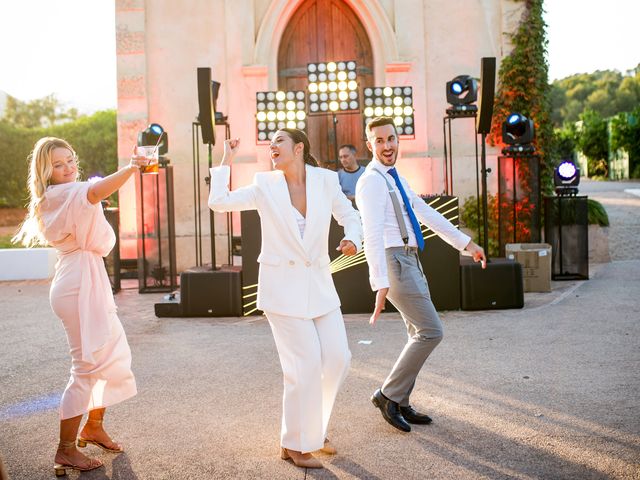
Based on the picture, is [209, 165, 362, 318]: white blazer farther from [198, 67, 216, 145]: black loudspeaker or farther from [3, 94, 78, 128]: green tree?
[3, 94, 78, 128]: green tree

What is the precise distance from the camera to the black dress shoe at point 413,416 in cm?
402

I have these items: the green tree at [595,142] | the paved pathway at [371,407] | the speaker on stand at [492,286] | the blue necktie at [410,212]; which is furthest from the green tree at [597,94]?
the blue necktie at [410,212]

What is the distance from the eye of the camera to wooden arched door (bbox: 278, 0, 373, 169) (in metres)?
11.7

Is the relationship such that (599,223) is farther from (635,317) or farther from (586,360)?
(586,360)

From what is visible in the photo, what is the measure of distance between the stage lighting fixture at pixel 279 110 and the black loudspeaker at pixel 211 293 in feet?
10.0

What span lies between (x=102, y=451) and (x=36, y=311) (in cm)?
524

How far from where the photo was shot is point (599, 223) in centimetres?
1142

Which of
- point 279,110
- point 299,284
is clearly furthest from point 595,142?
point 299,284

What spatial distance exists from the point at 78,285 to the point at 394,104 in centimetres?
726

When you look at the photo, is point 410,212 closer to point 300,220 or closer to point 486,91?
point 300,220

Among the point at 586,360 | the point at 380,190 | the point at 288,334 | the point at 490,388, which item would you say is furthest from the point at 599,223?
the point at 288,334

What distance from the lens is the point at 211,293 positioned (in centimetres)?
775

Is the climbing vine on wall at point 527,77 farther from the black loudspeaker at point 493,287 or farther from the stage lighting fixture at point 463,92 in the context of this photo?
the black loudspeaker at point 493,287

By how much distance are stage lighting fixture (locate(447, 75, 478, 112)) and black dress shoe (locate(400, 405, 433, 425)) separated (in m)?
5.44
